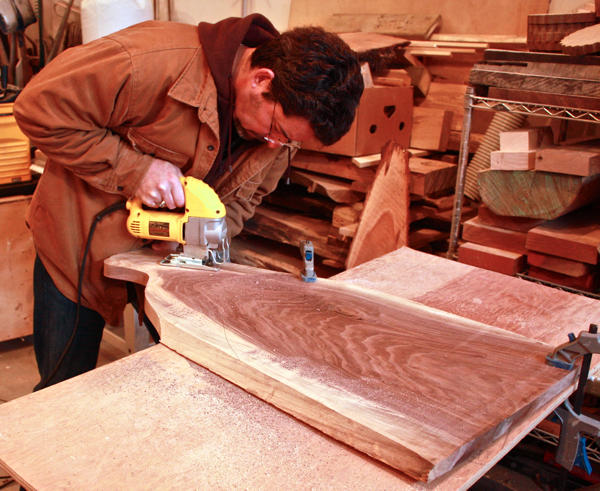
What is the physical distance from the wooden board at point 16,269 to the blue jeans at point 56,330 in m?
1.29

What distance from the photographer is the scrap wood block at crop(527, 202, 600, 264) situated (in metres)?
2.14

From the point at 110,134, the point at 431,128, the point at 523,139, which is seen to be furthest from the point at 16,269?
the point at 523,139

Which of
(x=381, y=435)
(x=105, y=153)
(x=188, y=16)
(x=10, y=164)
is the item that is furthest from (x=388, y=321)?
→ (x=188, y=16)

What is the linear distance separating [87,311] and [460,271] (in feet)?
4.49

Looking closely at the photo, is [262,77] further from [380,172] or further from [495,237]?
[495,237]

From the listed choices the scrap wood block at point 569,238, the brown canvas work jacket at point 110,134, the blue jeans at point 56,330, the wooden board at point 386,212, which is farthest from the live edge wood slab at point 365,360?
the wooden board at point 386,212

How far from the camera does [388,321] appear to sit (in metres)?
1.45

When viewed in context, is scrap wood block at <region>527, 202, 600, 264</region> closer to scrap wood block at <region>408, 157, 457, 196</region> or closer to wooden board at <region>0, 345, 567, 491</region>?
scrap wood block at <region>408, 157, 457, 196</region>

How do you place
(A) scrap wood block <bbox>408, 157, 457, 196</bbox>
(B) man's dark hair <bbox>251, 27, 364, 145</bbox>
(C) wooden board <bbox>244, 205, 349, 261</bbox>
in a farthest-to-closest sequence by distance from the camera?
(C) wooden board <bbox>244, 205, 349, 261</bbox> → (A) scrap wood block <bbox>408, 157, 457, 196</bbox> → (B) man's dark hair <bbox>251, 27, 364, 145</bbox>

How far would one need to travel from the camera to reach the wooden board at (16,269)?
120 inches

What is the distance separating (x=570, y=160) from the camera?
6.99 feet

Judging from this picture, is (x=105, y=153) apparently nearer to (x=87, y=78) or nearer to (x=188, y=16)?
(x=87, y=78)

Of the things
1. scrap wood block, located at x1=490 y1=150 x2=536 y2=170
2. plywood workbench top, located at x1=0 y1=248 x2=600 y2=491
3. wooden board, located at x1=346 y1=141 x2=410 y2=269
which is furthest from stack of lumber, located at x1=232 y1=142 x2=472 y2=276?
plywood workbench top, located at x1=0 y1=248 x2=600 y2=491

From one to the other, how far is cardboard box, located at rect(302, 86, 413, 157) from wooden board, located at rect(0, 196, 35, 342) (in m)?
1.70
